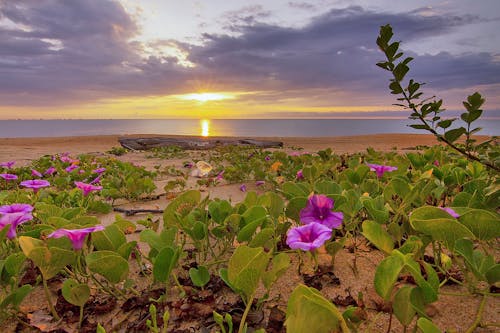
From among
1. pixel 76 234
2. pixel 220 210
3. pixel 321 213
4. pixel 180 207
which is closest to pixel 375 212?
pixel 321 213

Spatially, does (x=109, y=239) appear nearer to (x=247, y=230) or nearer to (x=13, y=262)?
(x=13, y=262)

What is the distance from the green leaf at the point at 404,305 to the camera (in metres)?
1.05

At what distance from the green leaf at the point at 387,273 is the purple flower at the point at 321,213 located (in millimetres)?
578

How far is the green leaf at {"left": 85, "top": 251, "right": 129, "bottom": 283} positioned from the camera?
1.35 m

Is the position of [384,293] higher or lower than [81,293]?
higher

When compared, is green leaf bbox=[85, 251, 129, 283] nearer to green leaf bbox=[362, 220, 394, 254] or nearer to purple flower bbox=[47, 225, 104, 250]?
purple flower bbox=[47, 225, 104, 250]

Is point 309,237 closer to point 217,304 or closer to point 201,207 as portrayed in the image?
point 217,304

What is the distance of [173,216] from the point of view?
1895 mm

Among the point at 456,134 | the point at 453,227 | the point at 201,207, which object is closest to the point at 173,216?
the point at 201,207

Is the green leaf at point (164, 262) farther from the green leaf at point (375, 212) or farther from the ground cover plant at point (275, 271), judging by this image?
the green leaf at point (375, 212)

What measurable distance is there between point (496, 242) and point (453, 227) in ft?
4.21

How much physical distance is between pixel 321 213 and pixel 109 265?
0.98 metres

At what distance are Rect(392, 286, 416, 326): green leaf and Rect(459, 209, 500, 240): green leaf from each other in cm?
42

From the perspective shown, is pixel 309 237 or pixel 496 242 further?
pixel 496 242
